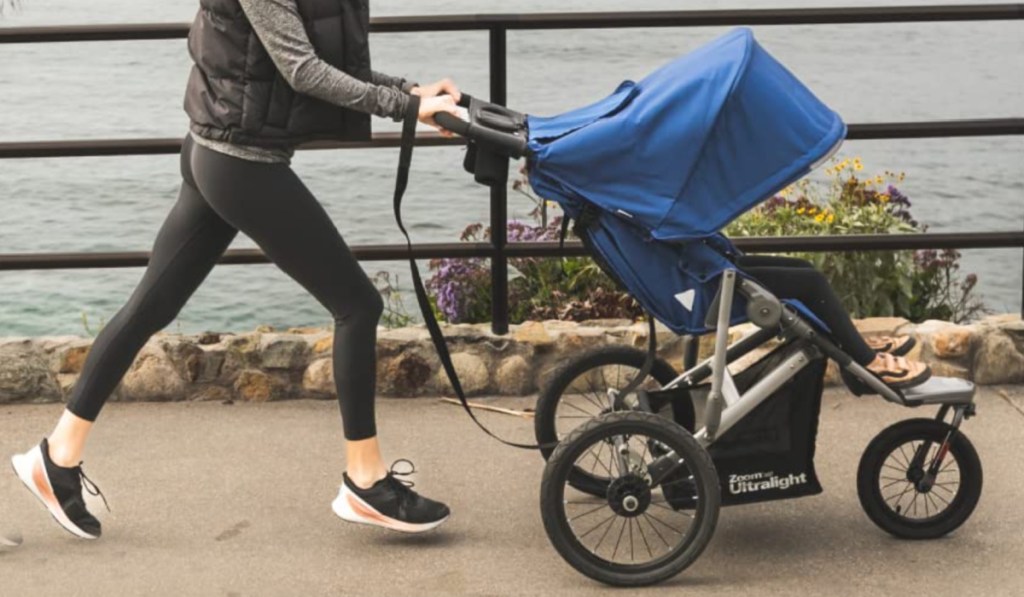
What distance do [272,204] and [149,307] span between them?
541 millimetres

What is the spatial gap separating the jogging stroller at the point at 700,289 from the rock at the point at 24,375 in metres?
2.21

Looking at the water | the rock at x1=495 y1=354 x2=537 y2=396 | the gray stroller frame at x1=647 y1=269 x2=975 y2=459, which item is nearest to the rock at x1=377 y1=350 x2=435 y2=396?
the rock at x1=495 y1=354 x2=537 y2=396

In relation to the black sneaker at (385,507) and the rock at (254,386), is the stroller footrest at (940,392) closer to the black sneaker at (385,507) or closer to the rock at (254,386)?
the black sneaker at (385,507)

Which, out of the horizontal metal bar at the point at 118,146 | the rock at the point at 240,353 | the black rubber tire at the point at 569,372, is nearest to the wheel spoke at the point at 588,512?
the black rubber tire at the point at 569,372

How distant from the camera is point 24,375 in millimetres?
6520

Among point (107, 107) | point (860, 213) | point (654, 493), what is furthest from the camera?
point (107, 107)

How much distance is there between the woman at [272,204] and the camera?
4879 millimetres

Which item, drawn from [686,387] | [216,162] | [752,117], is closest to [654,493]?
[686,387]

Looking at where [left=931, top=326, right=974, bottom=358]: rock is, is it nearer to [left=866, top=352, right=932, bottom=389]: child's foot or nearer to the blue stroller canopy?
[left=866, top=352, right=932, bottom=389]: child's foot

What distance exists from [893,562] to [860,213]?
95.4 inches

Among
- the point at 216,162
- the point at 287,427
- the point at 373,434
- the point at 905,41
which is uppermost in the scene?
the point at 216,162

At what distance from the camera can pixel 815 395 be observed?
16.8 feet

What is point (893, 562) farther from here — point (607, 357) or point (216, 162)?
point (216, 162)

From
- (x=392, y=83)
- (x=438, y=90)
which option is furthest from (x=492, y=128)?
(x=392, y=83)
